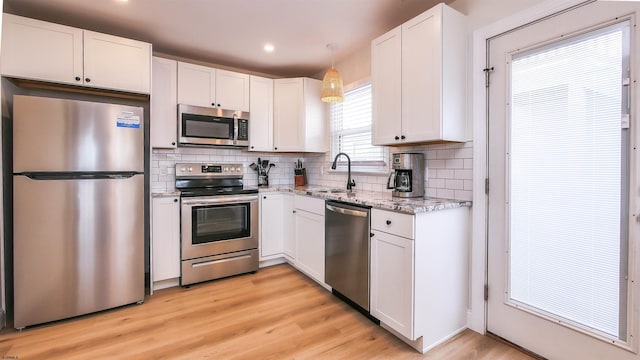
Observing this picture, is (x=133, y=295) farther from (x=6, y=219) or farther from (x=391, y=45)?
(x=391, y=45)

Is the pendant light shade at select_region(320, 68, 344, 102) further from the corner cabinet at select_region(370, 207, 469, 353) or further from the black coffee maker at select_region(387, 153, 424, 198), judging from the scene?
the corner cabinet at select_region(370, 207, 469, 353)

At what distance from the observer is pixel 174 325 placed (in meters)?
2.26

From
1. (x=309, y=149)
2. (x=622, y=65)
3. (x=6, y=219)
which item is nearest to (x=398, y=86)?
(x=622, y=65)

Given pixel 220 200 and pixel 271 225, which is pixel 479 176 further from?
pixel 220 200

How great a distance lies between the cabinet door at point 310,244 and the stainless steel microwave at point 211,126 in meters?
1.15

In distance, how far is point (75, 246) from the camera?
7.55 ft

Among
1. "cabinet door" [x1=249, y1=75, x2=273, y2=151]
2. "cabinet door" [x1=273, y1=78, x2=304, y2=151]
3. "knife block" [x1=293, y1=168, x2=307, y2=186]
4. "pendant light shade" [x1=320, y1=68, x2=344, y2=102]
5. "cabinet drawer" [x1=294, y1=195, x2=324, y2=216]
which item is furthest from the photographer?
"knife block" [x1=293, y1=168, x2=307, y2=186]

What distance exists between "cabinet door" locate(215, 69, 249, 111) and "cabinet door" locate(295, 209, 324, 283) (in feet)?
4.71

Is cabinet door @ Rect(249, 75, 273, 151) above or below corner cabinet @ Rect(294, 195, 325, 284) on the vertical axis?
above

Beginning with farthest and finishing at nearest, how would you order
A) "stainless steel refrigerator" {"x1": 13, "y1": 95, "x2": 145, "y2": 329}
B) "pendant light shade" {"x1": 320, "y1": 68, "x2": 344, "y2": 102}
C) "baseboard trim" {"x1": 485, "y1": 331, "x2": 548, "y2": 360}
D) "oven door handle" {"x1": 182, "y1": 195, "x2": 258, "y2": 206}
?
1. "oven door handle" {"x1": 182, "y1": 195, "x2": 258, "y2": 206}
2. "pendant light shade" {"x1": 320, "y1": 68, "x2": 344, "y2": 102}
3. "stainless steel refrigerator" {"x1": 13, "y1": 95, "x2": 145, "y2": 329}
4. "baseboard trim" {"x1": 485, "y1": 331, "x2": 548, "y2": 360}

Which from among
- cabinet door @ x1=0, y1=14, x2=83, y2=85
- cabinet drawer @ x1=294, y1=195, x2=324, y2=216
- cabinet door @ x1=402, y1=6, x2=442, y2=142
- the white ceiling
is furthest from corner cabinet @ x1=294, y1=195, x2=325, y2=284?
cabinet door @ x1=0, y1=14, x2=83, y2=85

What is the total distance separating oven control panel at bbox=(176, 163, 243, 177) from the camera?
3385 millimetres

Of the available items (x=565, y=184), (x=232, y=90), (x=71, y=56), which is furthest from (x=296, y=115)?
(x=565, y=184)

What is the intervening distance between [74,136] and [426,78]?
2.65 m
